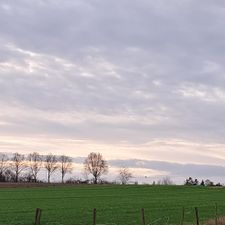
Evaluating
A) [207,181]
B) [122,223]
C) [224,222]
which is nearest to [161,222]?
[122,223]

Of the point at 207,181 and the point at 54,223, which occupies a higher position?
the point at 207,181

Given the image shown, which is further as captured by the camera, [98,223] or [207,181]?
[207,181]

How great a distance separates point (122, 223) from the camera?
42.2m

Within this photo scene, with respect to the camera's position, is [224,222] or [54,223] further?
[54,223]

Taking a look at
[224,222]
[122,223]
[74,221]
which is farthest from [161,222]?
[224,222]

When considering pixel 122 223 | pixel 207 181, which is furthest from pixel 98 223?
pixel 207 181

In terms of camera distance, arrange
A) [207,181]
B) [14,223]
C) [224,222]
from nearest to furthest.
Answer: [224,222] → [14,223] → [207,181]

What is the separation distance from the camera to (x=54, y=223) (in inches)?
1630

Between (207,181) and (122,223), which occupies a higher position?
(207,181)

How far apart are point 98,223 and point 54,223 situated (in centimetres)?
343

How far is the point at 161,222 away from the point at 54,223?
8.60 metres

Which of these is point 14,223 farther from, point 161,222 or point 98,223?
point 161,222

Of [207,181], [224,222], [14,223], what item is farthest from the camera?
[207,181]

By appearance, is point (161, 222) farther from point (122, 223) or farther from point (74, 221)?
point (74, 221)
